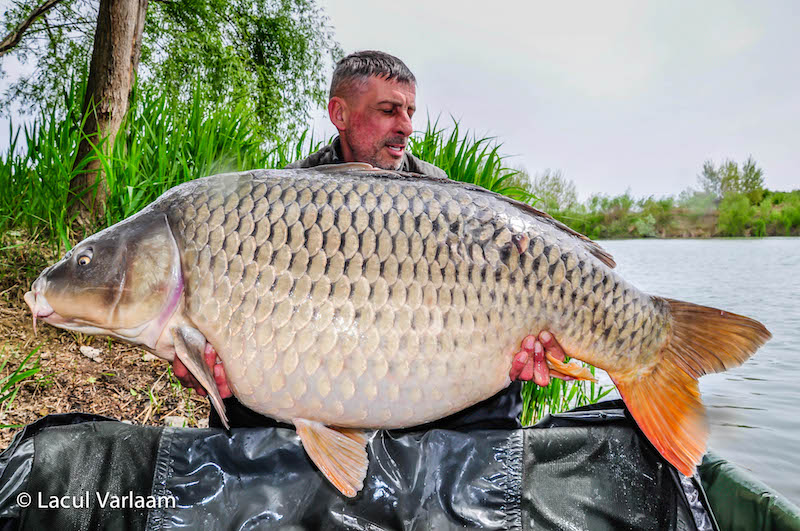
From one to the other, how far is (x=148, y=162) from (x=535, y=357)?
233 centimetres

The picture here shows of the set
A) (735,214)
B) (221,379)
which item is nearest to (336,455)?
(221,379)

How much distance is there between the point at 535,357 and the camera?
3.98 ft

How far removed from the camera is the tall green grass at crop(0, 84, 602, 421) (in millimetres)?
2588

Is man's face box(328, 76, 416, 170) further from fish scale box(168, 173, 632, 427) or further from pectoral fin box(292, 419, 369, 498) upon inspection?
pectoral fin box(292, 419, 369, 498)

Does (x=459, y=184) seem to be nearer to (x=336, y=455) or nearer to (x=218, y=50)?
(x=336, y=455)

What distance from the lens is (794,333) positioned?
20.7ft

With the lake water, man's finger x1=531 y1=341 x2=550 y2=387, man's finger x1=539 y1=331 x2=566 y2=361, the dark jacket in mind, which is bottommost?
the lake water

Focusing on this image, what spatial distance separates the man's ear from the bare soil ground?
1.27m

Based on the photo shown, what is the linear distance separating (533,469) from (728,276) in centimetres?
1253

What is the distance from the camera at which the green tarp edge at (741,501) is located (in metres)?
1.08

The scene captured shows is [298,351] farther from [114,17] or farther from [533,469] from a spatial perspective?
[114,17]

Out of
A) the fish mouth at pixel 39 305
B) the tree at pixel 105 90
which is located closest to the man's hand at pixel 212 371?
the fish mouth at pixel 39 305

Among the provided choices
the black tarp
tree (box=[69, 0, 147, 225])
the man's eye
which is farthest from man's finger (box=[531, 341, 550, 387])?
tree (box=[69, 0, 147, 225])

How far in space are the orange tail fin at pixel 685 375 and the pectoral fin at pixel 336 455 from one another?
58 cm
